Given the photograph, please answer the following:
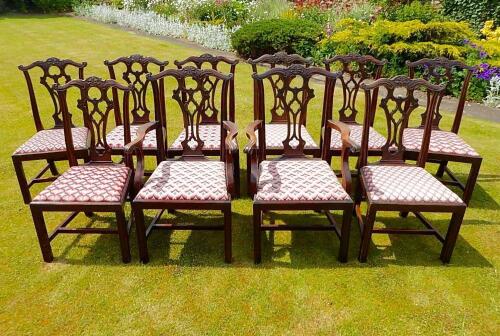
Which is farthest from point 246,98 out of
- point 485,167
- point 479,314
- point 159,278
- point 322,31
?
point 479,314

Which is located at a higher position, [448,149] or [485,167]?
[448,149]

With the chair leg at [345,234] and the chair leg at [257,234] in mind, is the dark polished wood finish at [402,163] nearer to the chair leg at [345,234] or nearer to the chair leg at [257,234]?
the chair leg at [345,234]

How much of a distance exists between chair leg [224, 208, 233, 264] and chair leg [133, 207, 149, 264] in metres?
0.65

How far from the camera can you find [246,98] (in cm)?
754

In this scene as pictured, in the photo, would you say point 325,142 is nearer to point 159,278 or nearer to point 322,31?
point 159,278

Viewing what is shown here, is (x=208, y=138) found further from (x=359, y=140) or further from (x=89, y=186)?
(x=359, y=140)

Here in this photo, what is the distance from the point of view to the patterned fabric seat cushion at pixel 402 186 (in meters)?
3.02

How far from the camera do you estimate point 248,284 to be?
120 inches

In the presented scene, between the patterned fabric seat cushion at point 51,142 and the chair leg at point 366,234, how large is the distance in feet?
8.87

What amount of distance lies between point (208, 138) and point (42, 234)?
1.73 metres

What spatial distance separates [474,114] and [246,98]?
13.1 feet

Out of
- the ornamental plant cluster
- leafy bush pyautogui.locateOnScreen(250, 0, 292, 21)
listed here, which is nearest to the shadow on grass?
the ornamental plant cluster

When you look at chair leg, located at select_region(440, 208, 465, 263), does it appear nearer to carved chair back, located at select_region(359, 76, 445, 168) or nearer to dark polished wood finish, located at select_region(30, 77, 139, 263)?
carved chair back, located at select_region(359, 76, 445, 168)

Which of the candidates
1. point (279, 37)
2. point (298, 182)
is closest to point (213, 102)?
point (298, 182)
